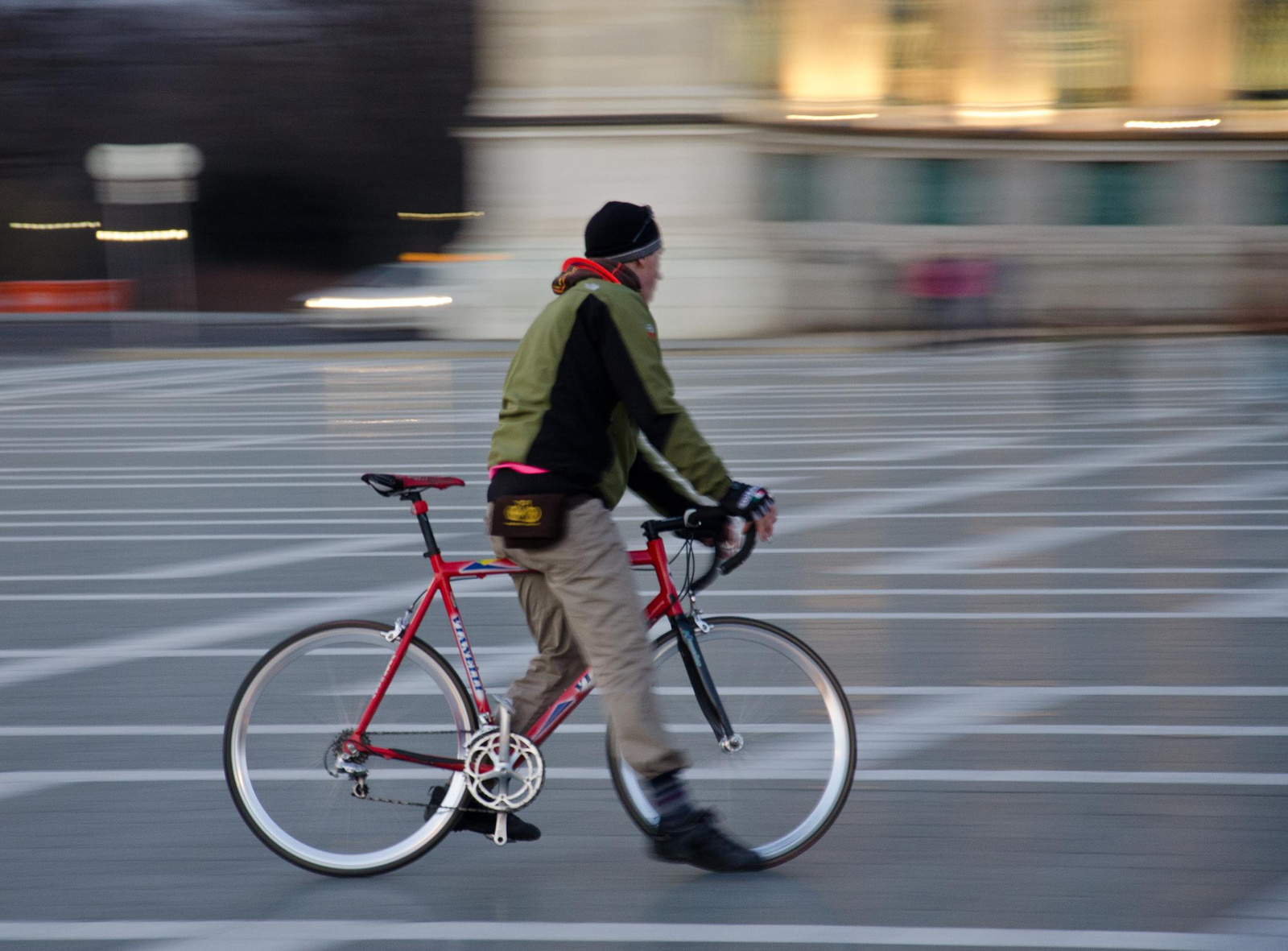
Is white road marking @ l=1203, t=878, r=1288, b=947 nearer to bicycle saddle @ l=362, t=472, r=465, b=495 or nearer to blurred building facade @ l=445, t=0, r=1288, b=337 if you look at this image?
bicycle saddle @ l=362, t=472, r=465, b=495

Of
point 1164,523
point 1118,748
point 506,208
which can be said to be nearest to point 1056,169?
point 506,208

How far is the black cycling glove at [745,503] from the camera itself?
432 cm

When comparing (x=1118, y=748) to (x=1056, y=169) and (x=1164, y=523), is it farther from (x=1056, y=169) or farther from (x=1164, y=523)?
(x=1056, y=169)

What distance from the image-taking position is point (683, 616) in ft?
15.0

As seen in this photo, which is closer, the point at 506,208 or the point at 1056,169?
the point at 506,208

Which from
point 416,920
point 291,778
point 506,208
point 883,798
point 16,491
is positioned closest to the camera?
point 416,920

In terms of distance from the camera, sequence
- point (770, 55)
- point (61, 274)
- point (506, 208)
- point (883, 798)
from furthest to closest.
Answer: point (61, 274) → point (770, 55) → point (506, 208) → point (883, 798)

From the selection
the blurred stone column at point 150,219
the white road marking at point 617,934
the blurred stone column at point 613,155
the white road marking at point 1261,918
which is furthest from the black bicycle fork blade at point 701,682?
the blurred stone column at point 150,219

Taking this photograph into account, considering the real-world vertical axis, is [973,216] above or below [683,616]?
below

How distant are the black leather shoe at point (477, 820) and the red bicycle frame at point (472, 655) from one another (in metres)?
0.10

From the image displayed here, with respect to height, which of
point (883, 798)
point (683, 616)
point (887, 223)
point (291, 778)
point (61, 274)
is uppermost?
point (683, 616)

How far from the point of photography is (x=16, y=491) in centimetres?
1257

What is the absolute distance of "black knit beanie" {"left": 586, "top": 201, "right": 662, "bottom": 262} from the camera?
438cm

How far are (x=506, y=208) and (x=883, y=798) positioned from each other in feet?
83.7
